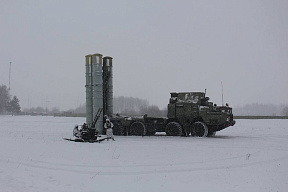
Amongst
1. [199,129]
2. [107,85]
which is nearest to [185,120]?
[199,129]

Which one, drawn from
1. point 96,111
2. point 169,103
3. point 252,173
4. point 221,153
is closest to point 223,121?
point 169,103

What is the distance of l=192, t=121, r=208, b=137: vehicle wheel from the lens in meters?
19.7

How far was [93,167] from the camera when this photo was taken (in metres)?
9.45

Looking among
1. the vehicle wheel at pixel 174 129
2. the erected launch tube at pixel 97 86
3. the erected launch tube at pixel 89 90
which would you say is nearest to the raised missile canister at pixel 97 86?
the erected launch tube at pixel 97 86

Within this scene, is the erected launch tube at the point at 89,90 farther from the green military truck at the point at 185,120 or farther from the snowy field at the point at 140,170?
the snowy field at the point at 140,170

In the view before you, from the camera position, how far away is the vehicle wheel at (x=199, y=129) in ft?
64.6

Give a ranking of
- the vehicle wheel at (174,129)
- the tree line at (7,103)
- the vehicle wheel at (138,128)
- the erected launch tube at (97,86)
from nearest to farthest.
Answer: the vehicle wheel at (174,129) < the vehicle wheel at (138,128) < the erected launch tube at (97,86) < the tree line at (7,103)

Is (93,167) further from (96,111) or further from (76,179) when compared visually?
(96,111)

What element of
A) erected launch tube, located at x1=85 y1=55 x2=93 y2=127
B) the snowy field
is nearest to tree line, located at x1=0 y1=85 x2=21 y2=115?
erected launch tube, located at x1=85 y1=55 x2=93 y2=127

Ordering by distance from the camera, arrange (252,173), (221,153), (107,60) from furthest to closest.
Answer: (107,60) → (221,153) → (252,173)

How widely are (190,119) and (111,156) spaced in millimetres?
10126

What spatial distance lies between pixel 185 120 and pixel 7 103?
98064 mm

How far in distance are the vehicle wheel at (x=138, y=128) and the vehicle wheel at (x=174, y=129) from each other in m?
1.75

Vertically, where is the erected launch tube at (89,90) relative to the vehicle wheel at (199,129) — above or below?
above
